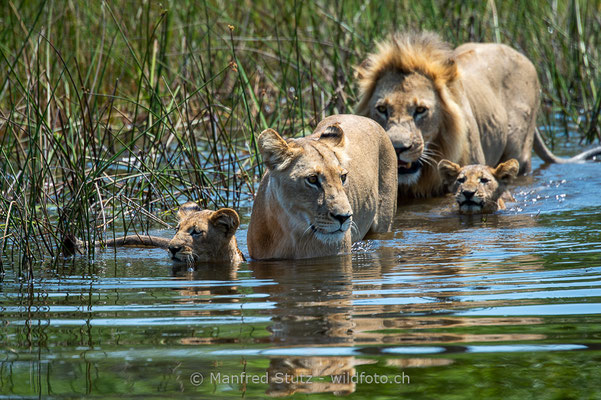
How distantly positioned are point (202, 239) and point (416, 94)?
3.61m

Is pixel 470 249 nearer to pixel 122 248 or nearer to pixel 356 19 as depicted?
pixel 122 248

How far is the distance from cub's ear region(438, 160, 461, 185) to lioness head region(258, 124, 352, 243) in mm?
3190

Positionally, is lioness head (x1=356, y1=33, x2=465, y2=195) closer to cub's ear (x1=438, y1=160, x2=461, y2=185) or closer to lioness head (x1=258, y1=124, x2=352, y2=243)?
cub's ear (x1=438, y1=160, x2=461, y2=185)

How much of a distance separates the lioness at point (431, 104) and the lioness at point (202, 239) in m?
2.66

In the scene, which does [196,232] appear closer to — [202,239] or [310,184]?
[202,239]

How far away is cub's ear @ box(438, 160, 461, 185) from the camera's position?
9.95 m

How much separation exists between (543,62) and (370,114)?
554 cm

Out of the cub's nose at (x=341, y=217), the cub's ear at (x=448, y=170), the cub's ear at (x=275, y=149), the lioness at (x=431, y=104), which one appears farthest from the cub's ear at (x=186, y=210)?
the cub's ear at (x=448, y=170)

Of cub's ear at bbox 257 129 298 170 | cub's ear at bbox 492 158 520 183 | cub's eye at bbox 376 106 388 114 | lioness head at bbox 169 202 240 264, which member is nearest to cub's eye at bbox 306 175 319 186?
cub's ear at bbox 257 129 298 170

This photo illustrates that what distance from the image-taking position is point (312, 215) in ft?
21.8

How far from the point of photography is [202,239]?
23.7 ft
